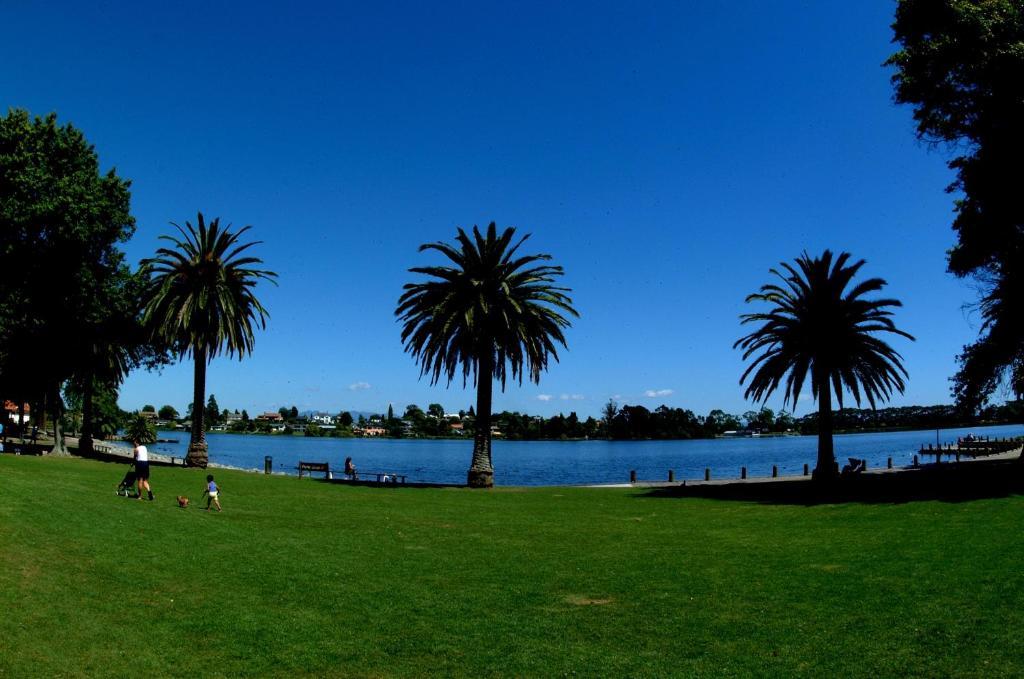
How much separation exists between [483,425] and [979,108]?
89.9 ft

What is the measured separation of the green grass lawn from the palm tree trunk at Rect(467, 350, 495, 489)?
16751 millimetres

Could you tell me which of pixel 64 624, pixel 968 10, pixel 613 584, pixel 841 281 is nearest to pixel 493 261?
pixel 841 281

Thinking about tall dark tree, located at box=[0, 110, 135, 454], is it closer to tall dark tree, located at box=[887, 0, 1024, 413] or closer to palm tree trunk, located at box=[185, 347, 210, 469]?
palm tree trunk, located at box=[185, 347, 210, 469]

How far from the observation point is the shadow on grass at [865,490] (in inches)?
971

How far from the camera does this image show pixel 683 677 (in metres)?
9.12

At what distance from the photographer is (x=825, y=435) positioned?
3744cm

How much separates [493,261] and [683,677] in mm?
31150

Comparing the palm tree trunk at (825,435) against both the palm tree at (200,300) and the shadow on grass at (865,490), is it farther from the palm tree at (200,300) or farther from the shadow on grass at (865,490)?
the palm tree at (200,300)

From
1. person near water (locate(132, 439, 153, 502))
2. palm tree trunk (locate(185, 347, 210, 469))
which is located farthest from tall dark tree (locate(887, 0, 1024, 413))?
palm tree trunk (locate(185, 347, 210, 469))

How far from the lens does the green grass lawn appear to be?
9.55 metres

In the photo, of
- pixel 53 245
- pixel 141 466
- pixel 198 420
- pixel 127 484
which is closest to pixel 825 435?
pixel 141 466

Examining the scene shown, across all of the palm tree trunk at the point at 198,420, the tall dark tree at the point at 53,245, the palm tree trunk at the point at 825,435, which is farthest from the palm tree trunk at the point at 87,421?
the palm tree trunk at the point at 825,435

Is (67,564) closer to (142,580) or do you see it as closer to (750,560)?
(142,580)

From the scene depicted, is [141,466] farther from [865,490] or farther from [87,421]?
[87,421]
